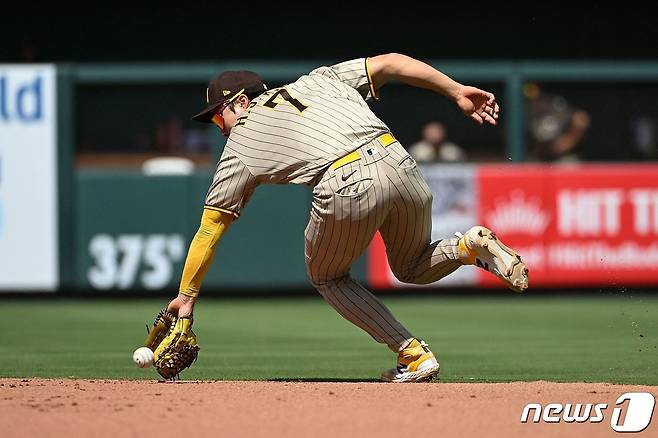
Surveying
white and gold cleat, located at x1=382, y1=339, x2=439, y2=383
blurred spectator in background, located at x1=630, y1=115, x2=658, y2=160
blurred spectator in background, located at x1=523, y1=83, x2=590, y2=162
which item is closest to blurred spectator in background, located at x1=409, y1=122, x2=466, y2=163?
blurred spectator in background, located at x1=523, y1=83, x2=590, y2=162

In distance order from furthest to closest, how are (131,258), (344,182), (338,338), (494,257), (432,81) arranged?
(131,258) → (338,338) → (432,81) → (494,257) → (344,182)

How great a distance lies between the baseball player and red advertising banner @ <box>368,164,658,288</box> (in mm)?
6413

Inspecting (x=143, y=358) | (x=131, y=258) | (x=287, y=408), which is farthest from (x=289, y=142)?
(x=131, y=258)

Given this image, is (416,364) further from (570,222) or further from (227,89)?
(570,222)

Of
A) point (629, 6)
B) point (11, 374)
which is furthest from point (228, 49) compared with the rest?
point (11, 374)

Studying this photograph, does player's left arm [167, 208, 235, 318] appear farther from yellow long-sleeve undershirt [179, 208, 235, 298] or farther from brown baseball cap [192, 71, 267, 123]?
brown baseball cap [192, 71, 267, 123]

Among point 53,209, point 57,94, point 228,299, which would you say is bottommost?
point 228,299

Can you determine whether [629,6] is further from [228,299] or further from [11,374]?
[11,374]

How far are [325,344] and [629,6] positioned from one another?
811 centimetres

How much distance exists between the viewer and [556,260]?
13.0 metres

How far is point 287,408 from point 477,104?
184 cm

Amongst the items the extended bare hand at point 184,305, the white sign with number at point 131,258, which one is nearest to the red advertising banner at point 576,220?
the white sign with number at point 131,258

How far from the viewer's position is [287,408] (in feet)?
17.9

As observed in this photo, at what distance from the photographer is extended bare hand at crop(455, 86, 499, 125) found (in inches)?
250
